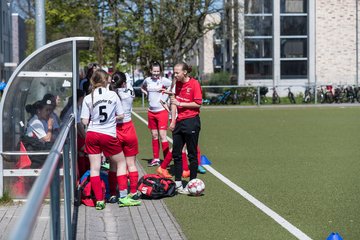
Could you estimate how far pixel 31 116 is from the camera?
924 centimetres

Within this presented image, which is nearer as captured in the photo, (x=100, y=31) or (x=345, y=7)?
(x=100, y=31)

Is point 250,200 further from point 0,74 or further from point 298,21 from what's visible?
point 0,74

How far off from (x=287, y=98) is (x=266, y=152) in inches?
1162

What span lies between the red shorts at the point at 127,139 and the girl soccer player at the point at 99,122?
1.98ft

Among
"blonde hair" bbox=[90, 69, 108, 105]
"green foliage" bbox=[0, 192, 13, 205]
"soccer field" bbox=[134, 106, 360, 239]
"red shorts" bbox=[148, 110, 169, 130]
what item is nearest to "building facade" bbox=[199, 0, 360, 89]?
"soccer field" bbox=[134, 106, 360, 239]

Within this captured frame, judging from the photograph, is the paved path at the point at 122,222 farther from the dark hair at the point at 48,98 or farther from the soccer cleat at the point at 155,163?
the soccer cleat at the point at 155,163

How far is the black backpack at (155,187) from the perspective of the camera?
383 inches

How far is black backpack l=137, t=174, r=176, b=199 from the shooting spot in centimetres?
972

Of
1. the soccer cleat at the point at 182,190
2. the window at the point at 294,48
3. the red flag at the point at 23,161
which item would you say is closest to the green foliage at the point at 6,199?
the red flag at the point at 23,161

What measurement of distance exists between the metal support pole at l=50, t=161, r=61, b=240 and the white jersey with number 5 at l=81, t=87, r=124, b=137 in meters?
4.21

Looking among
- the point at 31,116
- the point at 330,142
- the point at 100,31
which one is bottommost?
the point at 330,142

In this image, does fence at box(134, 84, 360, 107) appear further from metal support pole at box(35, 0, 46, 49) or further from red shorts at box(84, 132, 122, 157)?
red shorts at box(84, 132, 122, 157)

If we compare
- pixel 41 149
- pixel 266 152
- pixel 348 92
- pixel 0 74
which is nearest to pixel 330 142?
pixel 266 152

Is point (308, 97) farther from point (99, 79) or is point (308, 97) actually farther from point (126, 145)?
point (99, 79)
